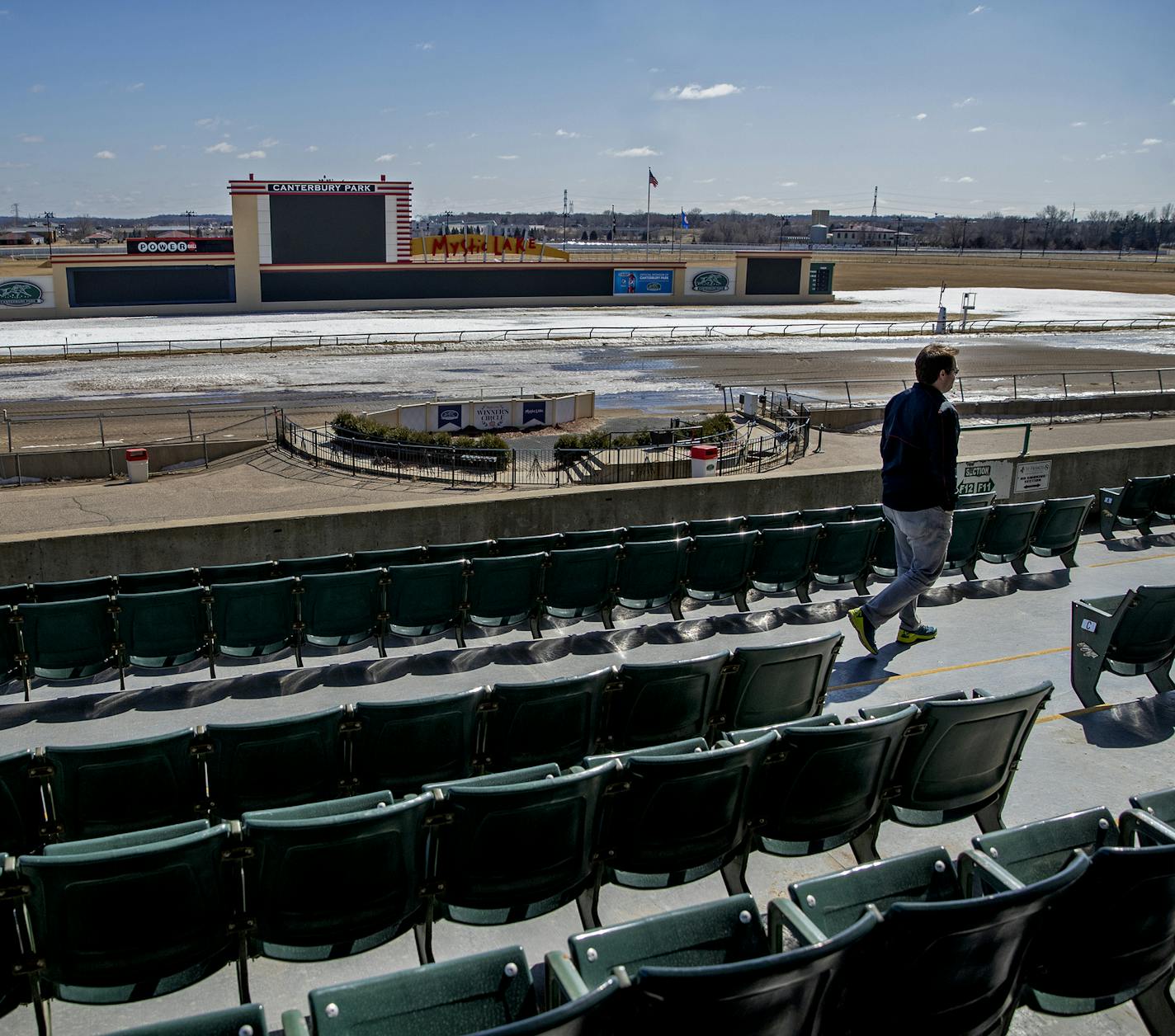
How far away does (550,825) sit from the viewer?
4.36 m

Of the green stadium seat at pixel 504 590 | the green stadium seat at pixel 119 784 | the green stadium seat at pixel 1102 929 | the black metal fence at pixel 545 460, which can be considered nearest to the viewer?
the green stadium seat at pixel 1102 929

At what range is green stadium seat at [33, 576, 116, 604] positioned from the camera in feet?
27.1

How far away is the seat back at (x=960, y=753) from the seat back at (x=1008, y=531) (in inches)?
211

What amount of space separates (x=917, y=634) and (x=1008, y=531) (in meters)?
2.67

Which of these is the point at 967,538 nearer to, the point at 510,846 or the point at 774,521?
the point at 774,521

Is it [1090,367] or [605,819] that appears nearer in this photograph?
[605,819]

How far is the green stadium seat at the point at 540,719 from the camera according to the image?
5672mm

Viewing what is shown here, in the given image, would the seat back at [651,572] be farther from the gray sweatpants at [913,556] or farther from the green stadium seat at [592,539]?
the gray sweatpants at [913,556]

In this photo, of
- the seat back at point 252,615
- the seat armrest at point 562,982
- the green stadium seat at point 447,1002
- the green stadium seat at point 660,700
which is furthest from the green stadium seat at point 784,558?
the green stadium seat at point 447,1002

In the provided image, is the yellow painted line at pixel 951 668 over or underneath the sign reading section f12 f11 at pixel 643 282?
underneath

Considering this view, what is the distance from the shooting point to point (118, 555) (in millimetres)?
10281

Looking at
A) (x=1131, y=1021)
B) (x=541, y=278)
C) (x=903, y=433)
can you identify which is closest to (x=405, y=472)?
(x=903, y=433)

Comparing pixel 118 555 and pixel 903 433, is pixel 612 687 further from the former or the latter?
pixel 118 555

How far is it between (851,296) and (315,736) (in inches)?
2981
